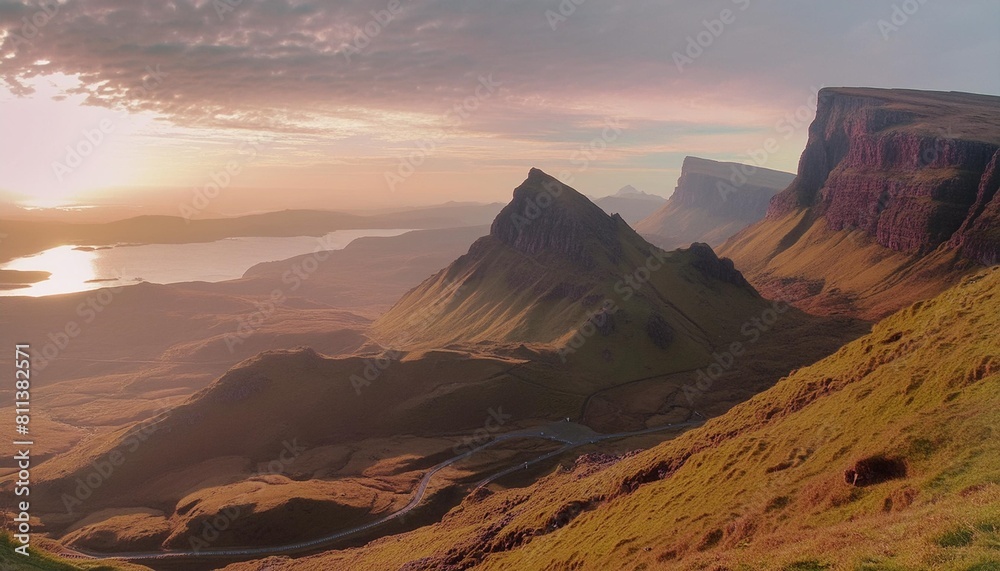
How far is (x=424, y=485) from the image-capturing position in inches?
4838

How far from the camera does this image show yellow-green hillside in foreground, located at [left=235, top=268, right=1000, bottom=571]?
90.0ft

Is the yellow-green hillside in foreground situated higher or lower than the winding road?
higher

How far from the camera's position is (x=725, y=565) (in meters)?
30.6

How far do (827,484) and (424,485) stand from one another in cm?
9727

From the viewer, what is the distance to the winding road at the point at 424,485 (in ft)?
330

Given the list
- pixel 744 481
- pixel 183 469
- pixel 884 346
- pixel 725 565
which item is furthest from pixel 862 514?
pixel 183 469

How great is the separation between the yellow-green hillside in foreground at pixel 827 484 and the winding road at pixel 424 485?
32918 mm

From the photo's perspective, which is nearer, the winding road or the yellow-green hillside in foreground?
the yellow-green hillside in foreground

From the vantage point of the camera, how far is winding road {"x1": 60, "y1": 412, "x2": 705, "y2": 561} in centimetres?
10056

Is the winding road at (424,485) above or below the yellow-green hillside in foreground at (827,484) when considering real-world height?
below

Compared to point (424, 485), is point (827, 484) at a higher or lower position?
higher

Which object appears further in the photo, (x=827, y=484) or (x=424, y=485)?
(x=424, y=485)

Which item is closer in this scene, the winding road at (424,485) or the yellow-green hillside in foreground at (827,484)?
the yellow-green hillside in foreground at (827,484)

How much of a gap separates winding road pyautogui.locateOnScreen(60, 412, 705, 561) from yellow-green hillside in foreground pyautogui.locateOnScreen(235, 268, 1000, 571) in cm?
3292
